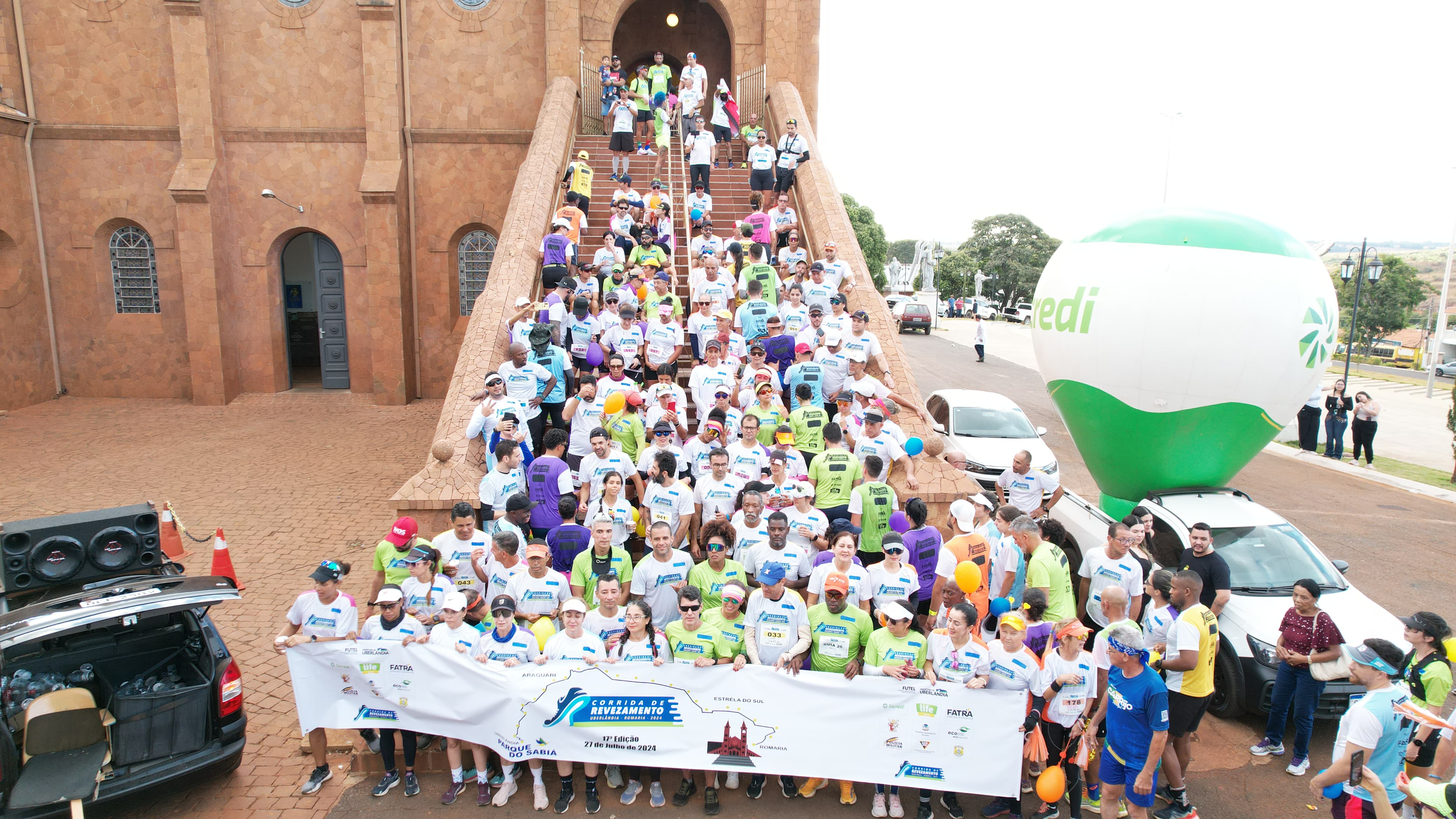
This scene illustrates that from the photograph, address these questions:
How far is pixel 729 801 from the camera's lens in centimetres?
652

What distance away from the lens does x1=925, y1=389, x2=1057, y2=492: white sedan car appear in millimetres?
13008

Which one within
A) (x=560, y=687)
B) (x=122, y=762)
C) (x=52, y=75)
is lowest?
(x=122, y=762)

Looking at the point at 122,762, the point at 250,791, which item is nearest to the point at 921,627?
the point at 250,791

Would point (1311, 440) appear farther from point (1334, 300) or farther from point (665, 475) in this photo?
point (665, 475)

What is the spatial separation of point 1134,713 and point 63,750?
7.76m

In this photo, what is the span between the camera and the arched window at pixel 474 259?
20.5 meters

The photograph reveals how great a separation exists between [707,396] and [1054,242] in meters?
62.7

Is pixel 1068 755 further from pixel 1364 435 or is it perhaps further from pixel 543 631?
pixel 1364 435

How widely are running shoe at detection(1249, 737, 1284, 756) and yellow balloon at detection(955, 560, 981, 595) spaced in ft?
10.2

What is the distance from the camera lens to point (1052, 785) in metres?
6.12

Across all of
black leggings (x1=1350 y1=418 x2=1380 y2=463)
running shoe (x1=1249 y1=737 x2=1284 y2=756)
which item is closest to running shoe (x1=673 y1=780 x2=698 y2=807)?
running shoe (x1=1249 y1=737 x2=1284 y2=756)

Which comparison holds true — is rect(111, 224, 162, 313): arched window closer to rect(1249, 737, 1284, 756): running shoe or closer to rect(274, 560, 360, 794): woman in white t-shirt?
rect(274, 560, 360, 794): woman in white t-shirt

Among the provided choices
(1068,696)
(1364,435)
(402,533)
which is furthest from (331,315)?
(1364,435)

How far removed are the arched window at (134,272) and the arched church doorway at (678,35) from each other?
1263 cm
